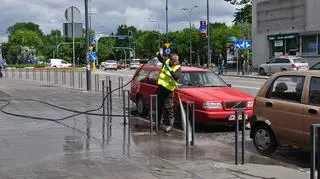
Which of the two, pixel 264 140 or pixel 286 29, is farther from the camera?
pixel 286 29

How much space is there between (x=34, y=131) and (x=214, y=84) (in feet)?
15.3

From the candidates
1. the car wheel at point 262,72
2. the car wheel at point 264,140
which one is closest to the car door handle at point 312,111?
the car wheel at point 264,140

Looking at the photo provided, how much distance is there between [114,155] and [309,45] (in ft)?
141

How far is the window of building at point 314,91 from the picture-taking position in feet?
28.8

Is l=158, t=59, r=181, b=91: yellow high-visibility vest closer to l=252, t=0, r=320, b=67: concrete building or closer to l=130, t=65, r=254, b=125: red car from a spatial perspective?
l=130, t=65, r=254, b=125: red car

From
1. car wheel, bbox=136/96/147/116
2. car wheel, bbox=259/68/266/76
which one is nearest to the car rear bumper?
car wheel, bbox=136/96/147/116

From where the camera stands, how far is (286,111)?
9219 mm

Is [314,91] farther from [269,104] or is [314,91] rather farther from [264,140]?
[264,140]

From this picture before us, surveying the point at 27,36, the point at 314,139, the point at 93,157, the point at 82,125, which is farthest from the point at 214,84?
the point at 27,36

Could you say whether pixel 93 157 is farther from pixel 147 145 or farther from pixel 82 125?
pixel 82 125

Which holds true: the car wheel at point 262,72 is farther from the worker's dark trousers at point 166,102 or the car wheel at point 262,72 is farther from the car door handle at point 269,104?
the car door handle at point 269,104

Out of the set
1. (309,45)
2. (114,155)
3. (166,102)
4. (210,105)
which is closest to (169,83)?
(166,102)

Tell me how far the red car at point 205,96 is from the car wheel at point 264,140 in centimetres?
224

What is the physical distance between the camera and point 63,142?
1078 centimetres
